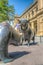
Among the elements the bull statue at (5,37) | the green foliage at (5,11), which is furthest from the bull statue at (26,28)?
the green foliage at (5,11)

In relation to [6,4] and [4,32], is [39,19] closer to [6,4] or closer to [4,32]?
[6,4]

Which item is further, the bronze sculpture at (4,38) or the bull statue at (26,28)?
the bull statue at (26,28)

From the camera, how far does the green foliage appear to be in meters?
32.4

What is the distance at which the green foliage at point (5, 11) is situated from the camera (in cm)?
3242

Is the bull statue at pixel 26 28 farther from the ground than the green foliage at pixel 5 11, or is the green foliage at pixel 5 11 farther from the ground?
the green foliage at pixel 5 11

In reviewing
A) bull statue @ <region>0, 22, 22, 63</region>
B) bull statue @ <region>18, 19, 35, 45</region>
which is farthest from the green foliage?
bull statue @ <region>0, 22, 22, 63</region>

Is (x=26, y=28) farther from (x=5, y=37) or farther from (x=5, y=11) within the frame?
(x=5, y=11)

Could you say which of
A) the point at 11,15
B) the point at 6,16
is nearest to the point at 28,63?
the point at 6,16

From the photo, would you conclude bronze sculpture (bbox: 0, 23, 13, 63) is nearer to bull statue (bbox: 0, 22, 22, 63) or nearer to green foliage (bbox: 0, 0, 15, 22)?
bull statue (bbox: 0, 22, 22, 63)

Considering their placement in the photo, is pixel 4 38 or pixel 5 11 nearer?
pixel 4 38

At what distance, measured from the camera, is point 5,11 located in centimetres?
3431

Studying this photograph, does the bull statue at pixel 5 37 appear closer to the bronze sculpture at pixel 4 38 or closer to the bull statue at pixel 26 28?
the bronze sculpture at pixel 4 38

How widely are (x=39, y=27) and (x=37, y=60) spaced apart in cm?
3077

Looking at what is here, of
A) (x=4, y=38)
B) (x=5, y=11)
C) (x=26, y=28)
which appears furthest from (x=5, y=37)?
(x=5, y=11)
